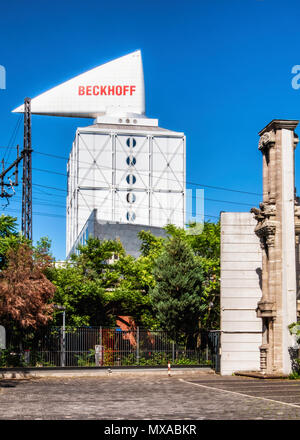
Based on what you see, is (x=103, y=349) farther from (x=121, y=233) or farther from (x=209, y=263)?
(x=121, y=233)

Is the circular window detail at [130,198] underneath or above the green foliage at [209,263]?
above

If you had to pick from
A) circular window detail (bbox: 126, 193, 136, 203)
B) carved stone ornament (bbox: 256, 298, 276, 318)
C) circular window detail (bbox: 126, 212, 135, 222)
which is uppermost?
circular window detail (bbox: 126, 193, 136, 203)

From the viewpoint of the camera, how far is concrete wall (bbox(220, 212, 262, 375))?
39.2m

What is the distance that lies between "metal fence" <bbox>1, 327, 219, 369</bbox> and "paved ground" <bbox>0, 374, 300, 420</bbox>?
6.47 meters

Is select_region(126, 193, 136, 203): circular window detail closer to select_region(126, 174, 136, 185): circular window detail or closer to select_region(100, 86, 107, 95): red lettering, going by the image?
select_region(126, 174, 136, 185): circular window detail

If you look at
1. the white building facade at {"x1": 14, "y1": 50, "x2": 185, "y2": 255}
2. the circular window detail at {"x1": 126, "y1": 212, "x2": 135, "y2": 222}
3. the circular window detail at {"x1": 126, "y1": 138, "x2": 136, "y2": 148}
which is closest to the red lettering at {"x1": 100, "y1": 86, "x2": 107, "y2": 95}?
the white building facade at {"x1": 14, "y1": 50, "x2": 185, "y2": 255}

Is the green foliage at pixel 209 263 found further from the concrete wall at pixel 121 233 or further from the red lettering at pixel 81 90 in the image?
the red lettering at pixel 81 90

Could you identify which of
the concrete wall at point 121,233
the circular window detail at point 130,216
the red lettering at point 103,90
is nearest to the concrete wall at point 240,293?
the concrete wall at point 121,233

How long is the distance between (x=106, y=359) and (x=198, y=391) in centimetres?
1533

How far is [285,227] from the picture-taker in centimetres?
3647

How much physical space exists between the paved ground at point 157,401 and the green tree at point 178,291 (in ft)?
42.5

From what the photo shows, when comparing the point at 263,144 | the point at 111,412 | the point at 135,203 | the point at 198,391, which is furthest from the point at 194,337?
the point at 135,203

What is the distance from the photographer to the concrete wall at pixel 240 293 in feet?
129

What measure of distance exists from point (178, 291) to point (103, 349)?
843cm
